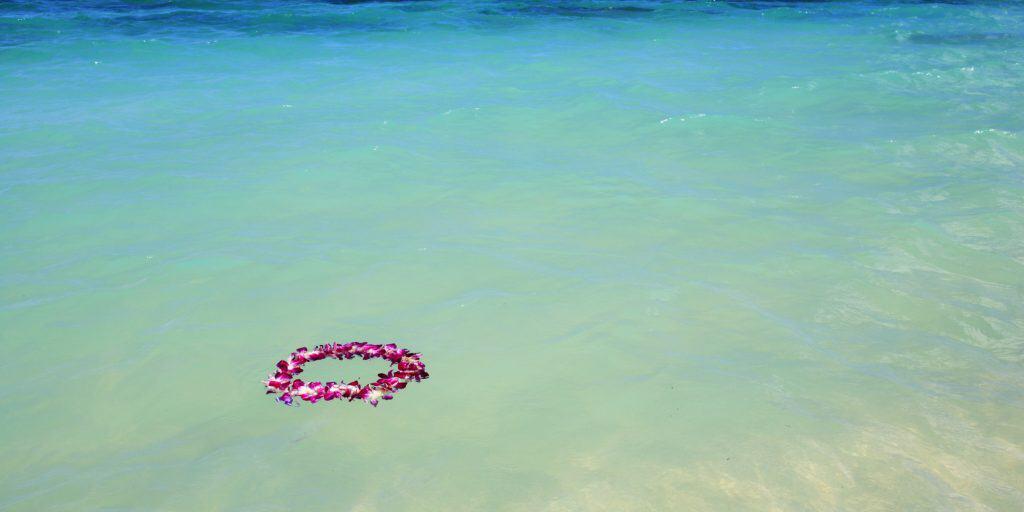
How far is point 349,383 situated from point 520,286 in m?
1.48

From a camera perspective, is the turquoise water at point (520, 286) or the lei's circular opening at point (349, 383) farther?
the lei's circular opening at point (349, 383)

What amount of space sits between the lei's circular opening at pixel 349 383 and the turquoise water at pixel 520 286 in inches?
3.8

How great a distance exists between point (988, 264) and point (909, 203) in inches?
46.7

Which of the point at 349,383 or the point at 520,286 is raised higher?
the point at 520,286

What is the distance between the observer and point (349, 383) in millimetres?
4398

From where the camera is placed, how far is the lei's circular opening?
4.29 meters

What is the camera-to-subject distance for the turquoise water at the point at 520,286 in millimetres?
3756

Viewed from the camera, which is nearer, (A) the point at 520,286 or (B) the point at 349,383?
(B) the point at 349,383

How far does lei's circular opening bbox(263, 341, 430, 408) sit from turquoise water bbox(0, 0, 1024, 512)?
3.8 inches

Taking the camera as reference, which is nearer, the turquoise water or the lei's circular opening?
the turquoise water

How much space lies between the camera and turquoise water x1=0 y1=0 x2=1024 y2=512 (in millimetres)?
3756

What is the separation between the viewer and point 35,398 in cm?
430

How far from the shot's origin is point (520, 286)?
542 cm

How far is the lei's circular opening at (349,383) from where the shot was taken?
4289 millimetres
